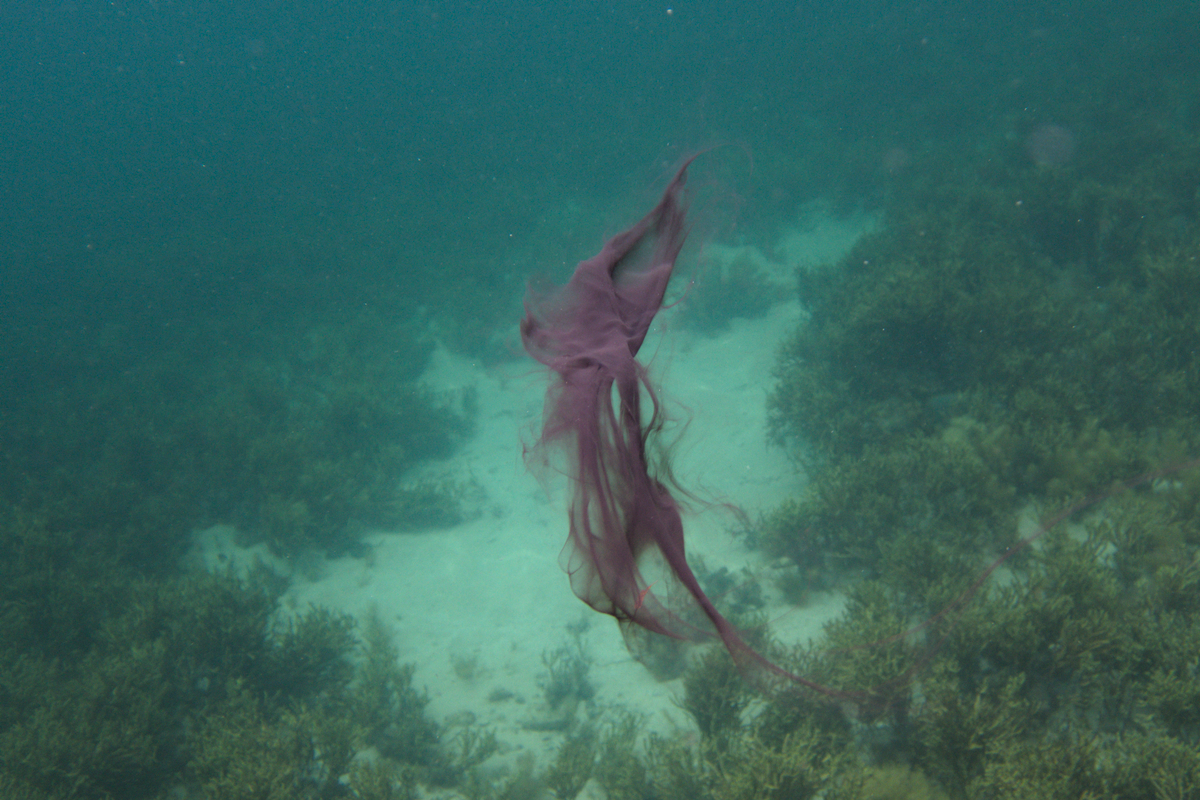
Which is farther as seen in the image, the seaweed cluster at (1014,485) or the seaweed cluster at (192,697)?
the seaweed cluster at (192,697)

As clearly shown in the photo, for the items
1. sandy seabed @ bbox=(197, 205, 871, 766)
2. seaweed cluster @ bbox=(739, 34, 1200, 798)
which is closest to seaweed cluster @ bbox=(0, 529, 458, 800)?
sandy seabed @ bbox=(197, 205, 871, 766)

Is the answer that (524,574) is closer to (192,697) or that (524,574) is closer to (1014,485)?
(192,697)

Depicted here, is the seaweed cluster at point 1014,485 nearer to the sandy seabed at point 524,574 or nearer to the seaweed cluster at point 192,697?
the sandy seabed at point 524,574

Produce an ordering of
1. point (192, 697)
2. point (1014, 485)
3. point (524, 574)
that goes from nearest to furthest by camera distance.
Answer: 1. point (1014, 485)
2. point (192, 697)
3. point (524, 574)

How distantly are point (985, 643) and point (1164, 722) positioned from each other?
2.69 feet

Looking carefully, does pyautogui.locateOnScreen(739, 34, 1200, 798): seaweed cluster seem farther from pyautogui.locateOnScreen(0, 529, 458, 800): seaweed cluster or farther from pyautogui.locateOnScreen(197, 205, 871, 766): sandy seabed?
pyautogui.locateOnScreen(0, 529, 458, 800): seaweed cluster

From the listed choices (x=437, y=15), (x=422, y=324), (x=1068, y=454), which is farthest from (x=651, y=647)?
(x=437, y=15)

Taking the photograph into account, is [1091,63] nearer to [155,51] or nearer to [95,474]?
[95,474]

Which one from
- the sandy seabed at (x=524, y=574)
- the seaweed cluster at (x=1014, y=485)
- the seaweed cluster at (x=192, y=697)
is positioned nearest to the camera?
the seaweed cluster at (x=1014, y=485)

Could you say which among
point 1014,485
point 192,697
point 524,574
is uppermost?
point 524,574

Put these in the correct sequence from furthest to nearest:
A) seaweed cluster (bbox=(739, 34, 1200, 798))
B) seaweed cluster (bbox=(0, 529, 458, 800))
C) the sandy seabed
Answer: the sandy seabed, seaweed cluster (bbox=(0, 529, 458, 800)), seaweed cluster (bbox=(739, 34, 1200, 798))

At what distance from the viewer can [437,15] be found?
6531 centimetres

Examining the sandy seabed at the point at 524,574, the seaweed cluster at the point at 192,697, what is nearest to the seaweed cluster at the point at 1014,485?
the sandy seabed at the point at 524,574

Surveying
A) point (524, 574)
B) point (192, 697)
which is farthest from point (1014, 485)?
point (192, 697)
